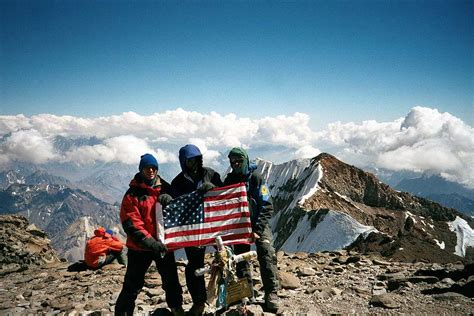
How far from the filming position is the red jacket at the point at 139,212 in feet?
21.0

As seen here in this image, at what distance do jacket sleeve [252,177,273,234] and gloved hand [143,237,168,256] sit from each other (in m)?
2.23

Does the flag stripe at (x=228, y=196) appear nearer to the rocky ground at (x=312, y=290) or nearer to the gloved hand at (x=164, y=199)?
the gloved hand at (x=164, y=199)

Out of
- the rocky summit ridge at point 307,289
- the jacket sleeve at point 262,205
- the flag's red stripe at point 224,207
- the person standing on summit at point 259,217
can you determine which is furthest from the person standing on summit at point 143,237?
the jacket sleeve at point 262,205

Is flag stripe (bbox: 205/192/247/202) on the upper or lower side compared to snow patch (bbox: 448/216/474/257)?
upper

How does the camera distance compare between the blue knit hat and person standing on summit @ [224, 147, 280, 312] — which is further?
person standing on summit @ [224, 147, 280, 312]

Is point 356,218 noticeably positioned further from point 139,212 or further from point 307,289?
point 139,212

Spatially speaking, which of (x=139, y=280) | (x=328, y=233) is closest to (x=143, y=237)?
(x=139, y=280)

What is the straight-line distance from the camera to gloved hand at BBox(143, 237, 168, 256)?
634 centimetres

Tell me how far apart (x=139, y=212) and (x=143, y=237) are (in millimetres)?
590

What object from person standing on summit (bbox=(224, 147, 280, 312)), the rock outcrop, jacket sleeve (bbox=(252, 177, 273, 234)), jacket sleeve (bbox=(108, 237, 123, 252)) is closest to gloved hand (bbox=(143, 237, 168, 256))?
person standing on summit (bbox=(224, 147, 280, 312))

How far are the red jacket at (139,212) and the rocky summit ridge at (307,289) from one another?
7.01 ft

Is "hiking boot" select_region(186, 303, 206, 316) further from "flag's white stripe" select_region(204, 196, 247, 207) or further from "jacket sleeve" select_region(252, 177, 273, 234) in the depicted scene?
"flag's white stripe" select_region(204, 196, 247, 207)

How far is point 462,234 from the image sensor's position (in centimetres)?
8350

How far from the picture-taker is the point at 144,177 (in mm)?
6801
